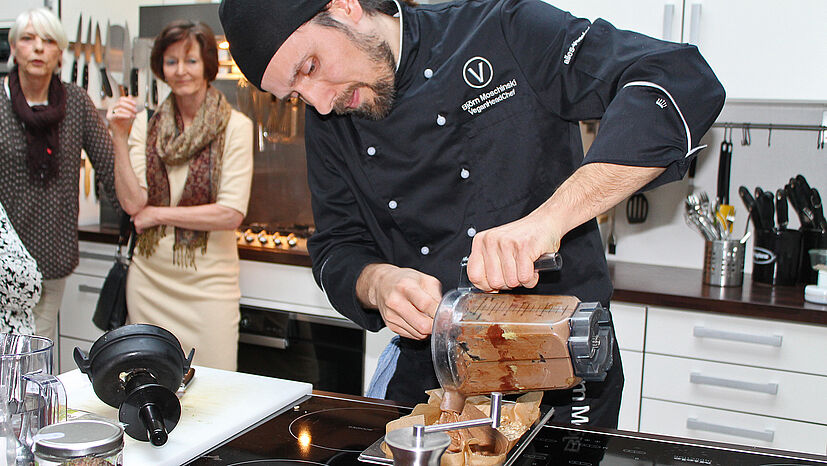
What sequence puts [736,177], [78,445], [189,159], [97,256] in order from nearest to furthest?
[78,445], [189,159], [736,177], [97,256]

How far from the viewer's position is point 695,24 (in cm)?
225

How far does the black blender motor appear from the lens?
0.97 m

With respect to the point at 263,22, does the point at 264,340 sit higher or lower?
lower

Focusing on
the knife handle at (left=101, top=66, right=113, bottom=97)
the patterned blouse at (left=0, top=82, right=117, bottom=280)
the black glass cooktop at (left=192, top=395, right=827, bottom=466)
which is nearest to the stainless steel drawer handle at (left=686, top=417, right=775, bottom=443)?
the black glass cooktop at (left=192, top=395, right=827, bottom=466)

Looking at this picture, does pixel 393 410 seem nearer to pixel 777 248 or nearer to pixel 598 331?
pixel 598 331

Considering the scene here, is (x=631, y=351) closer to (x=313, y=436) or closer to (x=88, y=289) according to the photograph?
(x=313, y=436)

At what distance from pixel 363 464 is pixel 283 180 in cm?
206

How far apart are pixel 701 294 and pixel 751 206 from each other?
0.49 m

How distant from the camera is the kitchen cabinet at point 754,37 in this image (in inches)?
85.6

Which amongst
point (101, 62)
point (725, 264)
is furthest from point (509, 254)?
point (101, 62)

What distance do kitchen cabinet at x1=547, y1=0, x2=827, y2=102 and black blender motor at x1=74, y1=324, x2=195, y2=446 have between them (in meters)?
1.86

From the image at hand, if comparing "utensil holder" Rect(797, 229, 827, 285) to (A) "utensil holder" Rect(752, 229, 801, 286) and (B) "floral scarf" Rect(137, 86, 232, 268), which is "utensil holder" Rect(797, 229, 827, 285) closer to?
(A) "utensil holder" Rect(752, 229, 801, 286)

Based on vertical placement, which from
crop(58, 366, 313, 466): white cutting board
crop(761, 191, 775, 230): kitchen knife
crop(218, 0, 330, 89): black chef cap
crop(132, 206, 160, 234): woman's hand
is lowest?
crop(58, 366, 313, 466): white cutting board

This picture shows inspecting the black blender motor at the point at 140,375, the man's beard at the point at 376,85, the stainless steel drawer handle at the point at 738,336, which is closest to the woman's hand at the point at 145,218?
the man's beard at the point at 376,85
